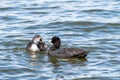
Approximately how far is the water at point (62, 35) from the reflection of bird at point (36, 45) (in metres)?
0.23

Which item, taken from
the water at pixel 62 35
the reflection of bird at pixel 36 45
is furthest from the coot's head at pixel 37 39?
the water at pixel 62 35

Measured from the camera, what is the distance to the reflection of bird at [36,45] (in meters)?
18.0

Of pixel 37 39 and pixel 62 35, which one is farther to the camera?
pixel 62 35

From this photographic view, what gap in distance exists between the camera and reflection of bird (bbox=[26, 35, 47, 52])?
709 inches

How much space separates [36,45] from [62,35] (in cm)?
160

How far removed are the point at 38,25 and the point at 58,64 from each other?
478 centimetres

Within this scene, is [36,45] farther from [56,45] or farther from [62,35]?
[62,35]

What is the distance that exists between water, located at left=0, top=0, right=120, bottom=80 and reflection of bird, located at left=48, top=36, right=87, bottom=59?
0.20 m

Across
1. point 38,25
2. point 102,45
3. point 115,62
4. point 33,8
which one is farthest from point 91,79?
point 33,8

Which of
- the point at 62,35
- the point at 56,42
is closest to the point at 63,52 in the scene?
the point at 56,42

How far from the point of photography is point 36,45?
721 inches

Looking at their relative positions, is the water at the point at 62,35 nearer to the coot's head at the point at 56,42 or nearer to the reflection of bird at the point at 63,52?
the reflection of bird at the point at 63,52

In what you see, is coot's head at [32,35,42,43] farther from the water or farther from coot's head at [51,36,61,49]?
coot's head at [51,36,61,49]

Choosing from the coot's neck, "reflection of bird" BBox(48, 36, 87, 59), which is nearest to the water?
"reflection of bird" BBox(48, 36, 87, 59)
